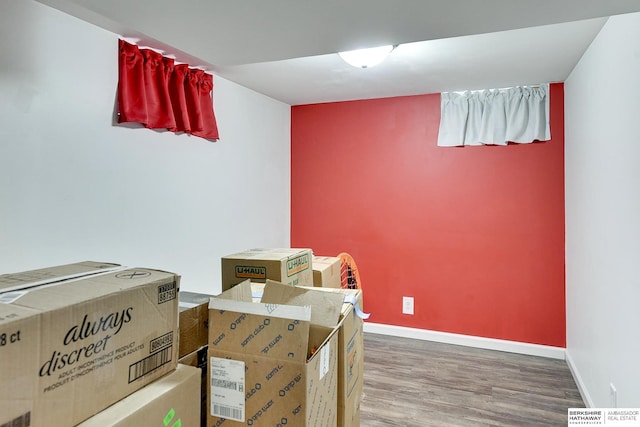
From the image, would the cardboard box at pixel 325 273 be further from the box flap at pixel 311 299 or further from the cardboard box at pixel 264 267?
the box flap at pixel 311 299

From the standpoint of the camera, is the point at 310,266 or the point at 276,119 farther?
the point at 276,119

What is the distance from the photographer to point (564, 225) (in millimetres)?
3158

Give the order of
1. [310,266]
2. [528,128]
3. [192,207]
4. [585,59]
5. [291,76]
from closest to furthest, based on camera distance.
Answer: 1. [310,266]
2. [585,59]
3. [192,207]
4. [291,76]
5. [528,128]

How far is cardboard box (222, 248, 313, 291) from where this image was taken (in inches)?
65.0

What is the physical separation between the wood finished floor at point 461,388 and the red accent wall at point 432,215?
0.33 meters

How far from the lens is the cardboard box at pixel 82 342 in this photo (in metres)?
0.65

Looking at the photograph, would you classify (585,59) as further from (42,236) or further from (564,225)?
(42,236)

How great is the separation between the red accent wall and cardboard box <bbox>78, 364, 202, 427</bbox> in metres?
2.95

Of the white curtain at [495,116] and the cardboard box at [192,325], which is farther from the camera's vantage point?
the white curtain at [495,116]

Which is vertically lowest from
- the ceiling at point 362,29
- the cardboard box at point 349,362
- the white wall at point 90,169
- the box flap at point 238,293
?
the cardboard box at point 349,362

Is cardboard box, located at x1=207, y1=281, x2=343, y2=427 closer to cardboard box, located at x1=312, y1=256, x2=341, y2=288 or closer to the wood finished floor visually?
cardboard box, located at x1=312, y1=256, x2=341, y2=288

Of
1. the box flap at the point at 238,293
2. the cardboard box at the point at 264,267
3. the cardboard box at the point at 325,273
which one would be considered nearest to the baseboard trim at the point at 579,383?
the cardboard box at the point at 325,273

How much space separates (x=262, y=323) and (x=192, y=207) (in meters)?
1.86

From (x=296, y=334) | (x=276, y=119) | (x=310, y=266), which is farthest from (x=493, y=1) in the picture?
(x=276, y=119)
